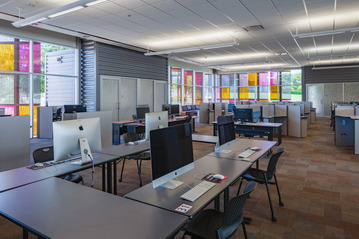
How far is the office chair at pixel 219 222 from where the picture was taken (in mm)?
1721

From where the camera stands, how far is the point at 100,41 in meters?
8.67

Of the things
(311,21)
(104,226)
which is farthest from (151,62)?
(104,226)

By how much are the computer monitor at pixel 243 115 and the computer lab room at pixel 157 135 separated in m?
0.03

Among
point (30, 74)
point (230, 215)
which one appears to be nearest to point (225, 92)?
point (30, 74)

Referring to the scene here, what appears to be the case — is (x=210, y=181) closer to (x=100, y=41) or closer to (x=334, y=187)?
(x=334, y=187)

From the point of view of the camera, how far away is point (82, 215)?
62.2 inches

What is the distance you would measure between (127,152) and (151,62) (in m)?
8.55

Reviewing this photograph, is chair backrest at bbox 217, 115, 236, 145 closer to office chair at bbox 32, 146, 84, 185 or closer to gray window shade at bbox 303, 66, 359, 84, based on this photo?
office chair at bbox 32, 146, 84, 185

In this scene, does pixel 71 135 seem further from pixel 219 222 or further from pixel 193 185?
pixel 219 222

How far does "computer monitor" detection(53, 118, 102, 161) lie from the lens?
2520 millimetres

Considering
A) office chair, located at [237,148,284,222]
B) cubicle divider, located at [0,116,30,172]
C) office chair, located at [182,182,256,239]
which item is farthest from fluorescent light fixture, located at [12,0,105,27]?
office chair, located at [182,182,256,239]

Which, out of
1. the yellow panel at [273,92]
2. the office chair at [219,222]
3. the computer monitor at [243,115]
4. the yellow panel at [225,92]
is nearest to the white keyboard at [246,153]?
the office chair at [219,222]

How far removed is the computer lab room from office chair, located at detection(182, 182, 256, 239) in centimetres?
1

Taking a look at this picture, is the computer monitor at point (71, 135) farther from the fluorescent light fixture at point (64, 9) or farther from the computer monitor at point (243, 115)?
the computer monitor at point (243, 115)
